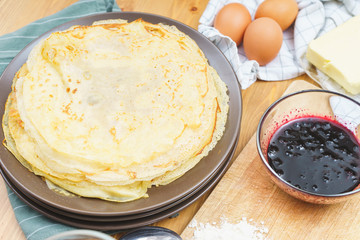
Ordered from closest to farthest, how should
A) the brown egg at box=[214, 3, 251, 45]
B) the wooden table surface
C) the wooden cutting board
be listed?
the wooden cutting board
the wooden table surface
the brown egg at box=[214, 3, 251, 45]

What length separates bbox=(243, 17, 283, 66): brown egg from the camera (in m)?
1.95

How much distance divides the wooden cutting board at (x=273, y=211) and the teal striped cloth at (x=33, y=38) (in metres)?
0.49

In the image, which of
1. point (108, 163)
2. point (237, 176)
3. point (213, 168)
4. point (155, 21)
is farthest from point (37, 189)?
point (155, 21)

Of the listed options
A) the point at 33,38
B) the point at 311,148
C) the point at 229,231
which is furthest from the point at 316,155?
the point at 33,38

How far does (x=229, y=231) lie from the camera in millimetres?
1525

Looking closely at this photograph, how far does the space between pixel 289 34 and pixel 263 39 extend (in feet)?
1.09

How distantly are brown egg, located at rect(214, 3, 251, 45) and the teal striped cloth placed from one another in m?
0.54

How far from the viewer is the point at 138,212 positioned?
142cm

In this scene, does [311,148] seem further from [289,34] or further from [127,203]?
[289,34]

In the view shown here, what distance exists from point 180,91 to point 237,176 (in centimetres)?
39

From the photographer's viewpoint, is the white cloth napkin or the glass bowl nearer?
the glass bowl

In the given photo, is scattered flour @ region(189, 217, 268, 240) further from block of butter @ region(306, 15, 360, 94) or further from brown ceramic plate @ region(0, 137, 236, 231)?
block of butter @ region(306, 15, 360, 94)

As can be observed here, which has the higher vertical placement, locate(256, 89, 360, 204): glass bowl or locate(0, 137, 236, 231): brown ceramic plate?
locate(256, 89, 360, 204): glass bowl

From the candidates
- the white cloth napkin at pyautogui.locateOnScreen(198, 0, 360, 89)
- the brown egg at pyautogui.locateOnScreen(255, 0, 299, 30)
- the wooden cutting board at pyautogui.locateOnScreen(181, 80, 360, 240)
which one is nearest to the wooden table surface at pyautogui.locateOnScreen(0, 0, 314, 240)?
A: the white cloth napkin at pyautogui.locateOnScreen(198, 0, 360, 89)
